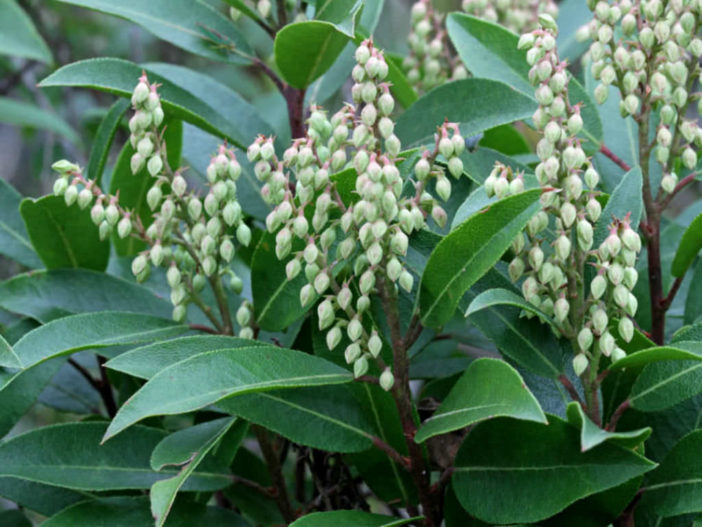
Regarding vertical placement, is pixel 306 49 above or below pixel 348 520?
above

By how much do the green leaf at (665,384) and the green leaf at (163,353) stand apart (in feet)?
1.95

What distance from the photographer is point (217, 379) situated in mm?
1275

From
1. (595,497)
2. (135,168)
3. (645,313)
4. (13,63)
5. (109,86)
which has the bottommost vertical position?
(595,497)

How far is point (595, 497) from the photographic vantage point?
1.35 meters

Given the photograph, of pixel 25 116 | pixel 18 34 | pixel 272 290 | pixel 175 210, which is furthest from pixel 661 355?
pixel 25 116

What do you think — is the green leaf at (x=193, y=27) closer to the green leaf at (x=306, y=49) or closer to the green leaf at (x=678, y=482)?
the green leaf at (x=306, y=49)

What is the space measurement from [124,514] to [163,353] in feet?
1.34

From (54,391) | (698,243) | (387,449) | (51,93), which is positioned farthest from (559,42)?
(51,93)

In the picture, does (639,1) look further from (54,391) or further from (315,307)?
(54,391)

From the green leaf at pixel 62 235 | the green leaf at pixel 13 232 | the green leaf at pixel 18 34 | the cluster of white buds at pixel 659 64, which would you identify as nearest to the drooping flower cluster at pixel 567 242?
the cluster of white buds at pixel 659 64

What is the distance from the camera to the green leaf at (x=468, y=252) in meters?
1.24

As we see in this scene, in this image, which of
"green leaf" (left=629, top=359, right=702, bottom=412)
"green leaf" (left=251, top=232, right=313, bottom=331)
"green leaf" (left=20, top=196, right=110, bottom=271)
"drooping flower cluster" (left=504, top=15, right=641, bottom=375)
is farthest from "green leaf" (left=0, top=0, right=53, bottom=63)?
"green leaf" (left=629, top=359, right=702, bottom=412)

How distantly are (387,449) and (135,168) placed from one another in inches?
24.7

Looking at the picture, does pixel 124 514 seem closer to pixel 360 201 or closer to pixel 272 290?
pixel 272 290
